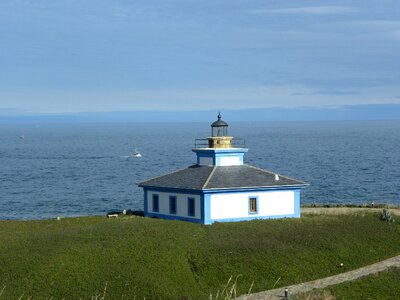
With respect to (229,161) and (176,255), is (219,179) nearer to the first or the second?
(229,161)

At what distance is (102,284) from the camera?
32469mm

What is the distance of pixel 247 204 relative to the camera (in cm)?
4656

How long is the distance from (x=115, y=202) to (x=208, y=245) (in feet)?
123

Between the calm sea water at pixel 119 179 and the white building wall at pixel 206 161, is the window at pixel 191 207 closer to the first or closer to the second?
the white building wall at pixel 206 161

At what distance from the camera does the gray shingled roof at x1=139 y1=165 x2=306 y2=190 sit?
1824 inches

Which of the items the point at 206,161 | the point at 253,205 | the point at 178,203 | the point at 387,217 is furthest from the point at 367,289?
the point at 206,161

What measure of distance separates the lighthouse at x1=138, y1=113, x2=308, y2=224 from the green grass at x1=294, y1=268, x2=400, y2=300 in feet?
41.4

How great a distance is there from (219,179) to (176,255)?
432 inches

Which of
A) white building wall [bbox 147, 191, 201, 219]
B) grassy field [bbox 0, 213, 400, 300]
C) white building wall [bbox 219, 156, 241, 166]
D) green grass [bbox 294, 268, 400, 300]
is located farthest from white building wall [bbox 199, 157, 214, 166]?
green grass [bbox 294, 268, 400, 300]

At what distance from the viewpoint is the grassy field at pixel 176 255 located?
107ft

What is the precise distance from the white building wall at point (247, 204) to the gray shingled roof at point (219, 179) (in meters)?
0.59

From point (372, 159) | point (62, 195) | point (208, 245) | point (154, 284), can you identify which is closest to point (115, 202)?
point (62, 195)

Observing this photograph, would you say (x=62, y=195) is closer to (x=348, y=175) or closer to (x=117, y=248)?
(x=348, y=175)

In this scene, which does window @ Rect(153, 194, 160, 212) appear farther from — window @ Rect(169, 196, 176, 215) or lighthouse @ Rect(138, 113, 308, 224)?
window @ Rect(169, 196, 176, 215)
